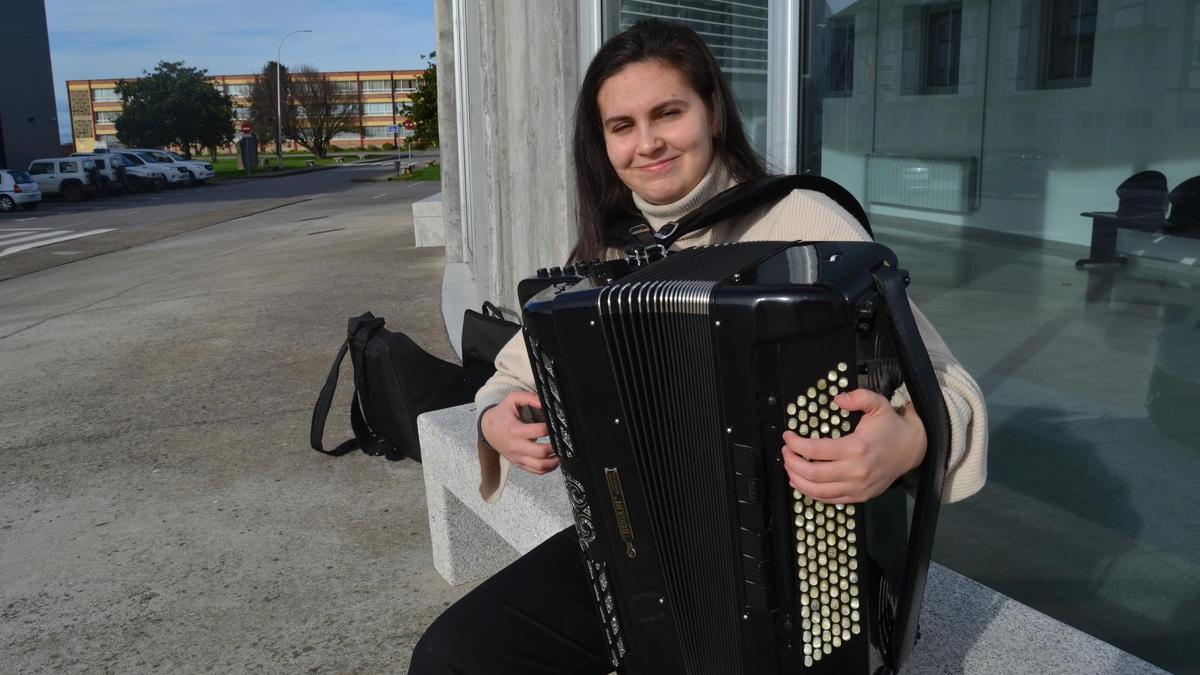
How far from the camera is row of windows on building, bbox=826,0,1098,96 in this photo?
2186mm

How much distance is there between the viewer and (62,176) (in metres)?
30.8

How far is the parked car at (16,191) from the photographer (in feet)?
88.3

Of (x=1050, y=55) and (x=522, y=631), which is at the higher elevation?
(x=1050, y=55)

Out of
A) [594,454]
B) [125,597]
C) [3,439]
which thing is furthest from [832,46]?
[3,439]

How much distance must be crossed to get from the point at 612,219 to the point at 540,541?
97 cm

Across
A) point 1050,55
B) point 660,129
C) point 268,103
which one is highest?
point 268,103

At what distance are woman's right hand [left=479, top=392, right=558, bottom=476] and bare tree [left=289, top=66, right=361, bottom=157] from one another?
262 ft

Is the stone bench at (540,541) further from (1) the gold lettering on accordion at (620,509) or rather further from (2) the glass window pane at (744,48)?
(2) the glass window pane at (744,48)

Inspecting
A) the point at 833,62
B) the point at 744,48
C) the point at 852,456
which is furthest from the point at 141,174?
the point at 852,456

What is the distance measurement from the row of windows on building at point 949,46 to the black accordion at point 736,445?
1.12m

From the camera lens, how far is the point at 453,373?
4.26 m

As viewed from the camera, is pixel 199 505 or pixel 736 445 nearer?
pixel 736 445

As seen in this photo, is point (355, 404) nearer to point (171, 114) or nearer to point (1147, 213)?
point (1147, 213)

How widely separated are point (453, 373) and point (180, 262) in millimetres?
10369
